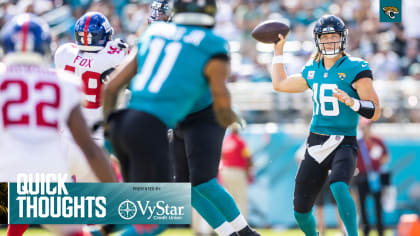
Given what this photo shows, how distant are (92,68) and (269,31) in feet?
4.54

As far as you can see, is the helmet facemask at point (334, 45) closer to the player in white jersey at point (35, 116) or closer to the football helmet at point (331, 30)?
the football helmet at point (331, 30)

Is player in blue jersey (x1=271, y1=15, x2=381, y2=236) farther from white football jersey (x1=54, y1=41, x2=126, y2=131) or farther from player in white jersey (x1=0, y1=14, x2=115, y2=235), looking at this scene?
player in white jersey (x1=0, y1=14, x2=115, y2=235)

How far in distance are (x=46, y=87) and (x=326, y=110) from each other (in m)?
2.52

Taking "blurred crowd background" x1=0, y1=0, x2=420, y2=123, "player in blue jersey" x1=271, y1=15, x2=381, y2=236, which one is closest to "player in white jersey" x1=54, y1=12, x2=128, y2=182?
"player in blue jersey" x1=271, y1=15, x2=381, y2=236

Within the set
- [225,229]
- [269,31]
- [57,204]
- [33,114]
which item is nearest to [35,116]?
[33,114]

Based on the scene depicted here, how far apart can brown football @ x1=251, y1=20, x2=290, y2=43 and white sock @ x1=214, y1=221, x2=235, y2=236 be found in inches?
64.1

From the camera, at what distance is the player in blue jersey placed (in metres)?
5.71

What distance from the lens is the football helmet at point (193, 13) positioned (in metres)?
4.66

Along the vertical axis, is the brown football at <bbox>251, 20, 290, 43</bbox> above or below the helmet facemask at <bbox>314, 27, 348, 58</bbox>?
above

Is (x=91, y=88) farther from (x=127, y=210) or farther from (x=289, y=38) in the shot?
(x=289, y=38)

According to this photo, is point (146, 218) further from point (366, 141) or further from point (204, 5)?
point (366, 141)

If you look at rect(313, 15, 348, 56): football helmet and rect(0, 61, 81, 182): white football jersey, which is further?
rect(313, 15, 348, 56): football helmet

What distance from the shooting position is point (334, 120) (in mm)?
5926

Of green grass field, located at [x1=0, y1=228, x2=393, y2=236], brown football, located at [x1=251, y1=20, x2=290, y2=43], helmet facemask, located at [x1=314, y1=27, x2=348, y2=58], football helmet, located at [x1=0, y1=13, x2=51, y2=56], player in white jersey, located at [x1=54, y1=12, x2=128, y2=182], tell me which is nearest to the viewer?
football helmet, located at [x1=0, y1=13, x2=51, y2=56]
